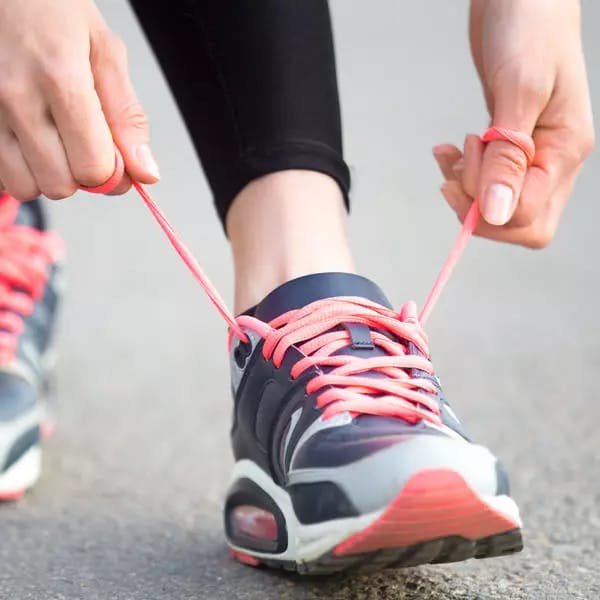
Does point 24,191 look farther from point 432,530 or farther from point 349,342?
point 432,530

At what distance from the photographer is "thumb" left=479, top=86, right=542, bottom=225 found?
0.90m

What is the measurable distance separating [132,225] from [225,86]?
1.81 meters

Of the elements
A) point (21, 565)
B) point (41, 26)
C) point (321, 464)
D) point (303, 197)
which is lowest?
point (21, 565)

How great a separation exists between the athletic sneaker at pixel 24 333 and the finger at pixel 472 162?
54cm

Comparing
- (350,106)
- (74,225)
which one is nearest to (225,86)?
(74,225)

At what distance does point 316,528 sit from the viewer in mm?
722

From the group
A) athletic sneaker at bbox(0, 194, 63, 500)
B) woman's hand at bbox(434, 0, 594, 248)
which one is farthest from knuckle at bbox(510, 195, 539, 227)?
athletic sneaker at bbox(0, 194, 63, 500)

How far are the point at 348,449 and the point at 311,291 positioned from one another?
179 mm

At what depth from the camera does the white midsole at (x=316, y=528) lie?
2.26ft

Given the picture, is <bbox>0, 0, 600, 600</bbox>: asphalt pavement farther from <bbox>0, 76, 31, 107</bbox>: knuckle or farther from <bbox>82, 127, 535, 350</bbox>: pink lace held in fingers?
<bbox>0, 76, 31, 107</bbox>: knuckle

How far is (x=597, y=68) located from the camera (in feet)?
12.2

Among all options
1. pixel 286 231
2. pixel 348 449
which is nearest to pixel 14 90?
pixel 286 231

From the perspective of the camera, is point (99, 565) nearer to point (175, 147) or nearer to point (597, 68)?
point (175, 147)

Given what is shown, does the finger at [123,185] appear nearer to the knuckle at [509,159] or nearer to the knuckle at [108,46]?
the knuckle at [108,46]
